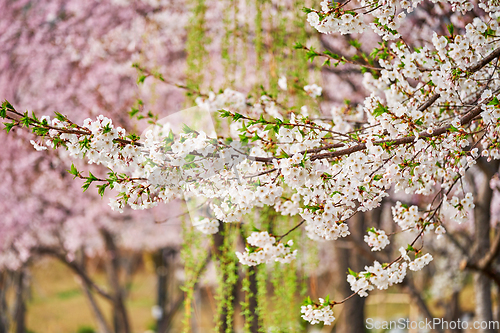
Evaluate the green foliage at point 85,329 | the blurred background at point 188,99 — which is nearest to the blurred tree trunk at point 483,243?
the blurred background at point 188,99

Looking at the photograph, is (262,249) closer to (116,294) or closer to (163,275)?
(116,294)

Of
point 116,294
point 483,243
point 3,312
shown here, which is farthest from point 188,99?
point 3,312

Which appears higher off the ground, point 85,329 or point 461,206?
point 461,206

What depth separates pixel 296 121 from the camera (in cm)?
160

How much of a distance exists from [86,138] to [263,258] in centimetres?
81

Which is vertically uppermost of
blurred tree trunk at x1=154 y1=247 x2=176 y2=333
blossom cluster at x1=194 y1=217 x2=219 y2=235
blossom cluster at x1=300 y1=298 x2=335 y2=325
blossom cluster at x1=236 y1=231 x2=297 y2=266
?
blurred tree trunk at x1=154 y1=247 x2=176 y2=333

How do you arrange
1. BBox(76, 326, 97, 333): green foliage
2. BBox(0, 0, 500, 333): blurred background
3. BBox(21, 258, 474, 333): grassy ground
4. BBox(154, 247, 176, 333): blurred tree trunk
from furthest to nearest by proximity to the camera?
1. BBox(21, 258, 474, 333): grassy ground
2. BBox(76, 326, 97, 333): green foliage
3. BBox(154, 247, 176, 333): blurred tree trunk
4. BBox(0, 0, 500, 333): blurred background

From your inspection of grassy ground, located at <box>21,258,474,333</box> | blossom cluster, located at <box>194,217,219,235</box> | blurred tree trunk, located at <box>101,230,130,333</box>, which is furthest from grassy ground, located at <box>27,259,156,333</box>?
blossom cluster, located at <box>194,217,219,235</box>

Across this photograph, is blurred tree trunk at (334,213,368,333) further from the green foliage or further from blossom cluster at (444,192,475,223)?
the green foliage

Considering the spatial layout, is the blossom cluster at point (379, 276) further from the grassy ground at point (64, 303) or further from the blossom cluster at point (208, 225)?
the grassy ground at point (64, 303)

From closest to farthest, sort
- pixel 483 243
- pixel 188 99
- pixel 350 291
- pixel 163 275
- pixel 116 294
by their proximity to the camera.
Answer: pixel 188 99 < pixel 483 243 < pixel 350 291 < pixel 116 294 < pixel 163 275

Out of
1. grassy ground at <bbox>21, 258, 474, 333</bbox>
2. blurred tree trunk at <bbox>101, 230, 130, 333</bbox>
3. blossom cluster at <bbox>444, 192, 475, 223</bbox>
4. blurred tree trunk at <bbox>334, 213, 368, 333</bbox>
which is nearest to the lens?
blossom cluster at <bbox>444, 192, 475, 223</bbox>

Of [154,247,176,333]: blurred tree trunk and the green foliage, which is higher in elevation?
[154,247,176,333]: blurred tree trunk

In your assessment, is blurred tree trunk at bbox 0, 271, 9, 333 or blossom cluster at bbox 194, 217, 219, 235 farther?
blurred tree trunk at bbox 0, 271, 9, 333
